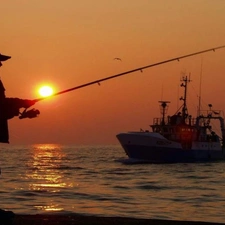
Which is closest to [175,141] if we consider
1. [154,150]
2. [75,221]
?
[154,150]

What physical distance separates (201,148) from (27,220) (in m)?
68.9

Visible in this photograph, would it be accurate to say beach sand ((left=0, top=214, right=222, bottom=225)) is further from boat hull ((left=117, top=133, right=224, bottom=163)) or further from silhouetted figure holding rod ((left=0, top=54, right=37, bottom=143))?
boat hull ((left=117, top=133, right=224, bottom=163))

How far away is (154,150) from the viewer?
7512cm

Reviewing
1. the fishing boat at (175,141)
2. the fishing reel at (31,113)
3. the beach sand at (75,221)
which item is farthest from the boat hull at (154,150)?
the fishing reel at (31,113)

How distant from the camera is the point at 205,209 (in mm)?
23328

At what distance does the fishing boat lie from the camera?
244 ft

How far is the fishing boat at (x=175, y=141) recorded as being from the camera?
244 feet

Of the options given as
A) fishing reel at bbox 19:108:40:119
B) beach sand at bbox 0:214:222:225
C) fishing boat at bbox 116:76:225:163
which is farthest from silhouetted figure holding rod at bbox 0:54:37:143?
fishing boat at bbox 116:76:225:163

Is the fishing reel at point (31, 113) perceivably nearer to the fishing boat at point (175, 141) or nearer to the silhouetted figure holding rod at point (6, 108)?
the silhouetted figure holding rod at point (6, 108)

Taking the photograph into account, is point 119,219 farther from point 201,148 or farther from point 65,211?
Answer: point 201,148

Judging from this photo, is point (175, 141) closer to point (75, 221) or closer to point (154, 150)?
point (154, 150)

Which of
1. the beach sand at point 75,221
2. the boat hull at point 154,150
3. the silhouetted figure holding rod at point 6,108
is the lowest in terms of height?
the beach sand at point 75,221

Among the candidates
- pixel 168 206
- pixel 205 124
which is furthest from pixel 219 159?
pixel 168 206

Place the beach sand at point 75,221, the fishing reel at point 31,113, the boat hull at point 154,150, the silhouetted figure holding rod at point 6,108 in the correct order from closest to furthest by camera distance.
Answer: the silhouetted figure holding rod at point 6,108 < the fishing reel at point 31,113 < the beach sand at point 75,221 < the boat hull at point 154,150
